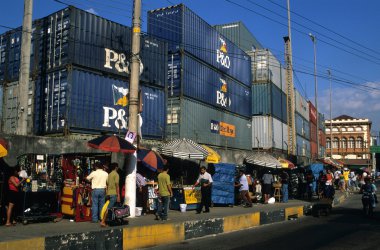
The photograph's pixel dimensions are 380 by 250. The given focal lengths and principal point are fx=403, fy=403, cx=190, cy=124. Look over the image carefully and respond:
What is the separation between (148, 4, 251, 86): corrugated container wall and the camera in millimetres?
22516

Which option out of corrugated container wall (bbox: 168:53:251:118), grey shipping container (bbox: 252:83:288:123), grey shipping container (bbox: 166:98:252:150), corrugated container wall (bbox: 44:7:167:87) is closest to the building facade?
grey shipping container (bbox: 252:83:288:123)

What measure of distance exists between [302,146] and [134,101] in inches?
1422

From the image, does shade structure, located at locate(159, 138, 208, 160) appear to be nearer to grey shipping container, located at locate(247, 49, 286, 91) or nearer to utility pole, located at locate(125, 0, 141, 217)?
utility pole, located at locate(125, 0, 141, 217)

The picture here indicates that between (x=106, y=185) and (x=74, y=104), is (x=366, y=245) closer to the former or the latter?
(x=106, y=185)

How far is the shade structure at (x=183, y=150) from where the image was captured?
14.9 m

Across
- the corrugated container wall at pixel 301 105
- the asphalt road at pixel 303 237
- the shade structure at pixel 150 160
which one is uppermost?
the corrugated container wall at pixel 301 105

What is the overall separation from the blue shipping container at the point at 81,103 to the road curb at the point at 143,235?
23.3 ft

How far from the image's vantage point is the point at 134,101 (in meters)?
11.8

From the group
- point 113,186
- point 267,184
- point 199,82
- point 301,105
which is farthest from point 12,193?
point 301,105

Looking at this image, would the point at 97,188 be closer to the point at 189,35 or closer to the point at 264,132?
the point at 189,35

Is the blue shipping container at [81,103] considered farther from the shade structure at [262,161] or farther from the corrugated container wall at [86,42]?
the shade structure at [262,161]

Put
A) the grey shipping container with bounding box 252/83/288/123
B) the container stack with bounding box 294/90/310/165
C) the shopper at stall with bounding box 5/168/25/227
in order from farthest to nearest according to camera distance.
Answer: the container stack with bounding box 294/90/310/165, the grey shipping container with bounding box 252/83/288/123, the shopper at stall with bounding box 5/168/25/227

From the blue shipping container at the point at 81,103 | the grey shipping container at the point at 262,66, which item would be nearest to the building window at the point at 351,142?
the grey shipping container at the point at 262,66

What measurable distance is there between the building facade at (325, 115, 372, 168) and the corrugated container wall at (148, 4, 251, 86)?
73.4m
